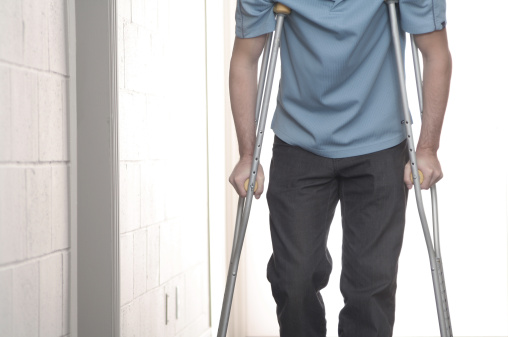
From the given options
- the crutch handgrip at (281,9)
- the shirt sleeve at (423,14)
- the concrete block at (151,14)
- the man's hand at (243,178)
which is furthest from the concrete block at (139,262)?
the shirt sleeve at (423,14)

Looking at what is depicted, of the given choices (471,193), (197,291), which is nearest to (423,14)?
(471,193)

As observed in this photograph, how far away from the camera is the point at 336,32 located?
182cm

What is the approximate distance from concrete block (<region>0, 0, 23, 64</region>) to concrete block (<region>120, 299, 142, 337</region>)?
97cm

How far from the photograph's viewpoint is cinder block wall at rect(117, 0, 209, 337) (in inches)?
94.9

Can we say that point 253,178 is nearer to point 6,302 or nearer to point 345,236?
point 345,236

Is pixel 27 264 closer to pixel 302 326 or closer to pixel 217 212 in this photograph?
pixel 302 326

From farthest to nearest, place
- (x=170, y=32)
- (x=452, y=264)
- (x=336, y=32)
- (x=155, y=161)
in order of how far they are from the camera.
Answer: (x=452, y=264)
(x=170, y=32)
(x=155, y=161)
(x=336, y=32)

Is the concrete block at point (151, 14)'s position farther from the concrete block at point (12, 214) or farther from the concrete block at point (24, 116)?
the concrete block at point (12, 214)

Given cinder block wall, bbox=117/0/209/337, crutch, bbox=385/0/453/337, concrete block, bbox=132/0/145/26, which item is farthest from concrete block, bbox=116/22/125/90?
crutch, bbox=385/0/453/337

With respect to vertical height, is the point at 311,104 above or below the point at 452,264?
above

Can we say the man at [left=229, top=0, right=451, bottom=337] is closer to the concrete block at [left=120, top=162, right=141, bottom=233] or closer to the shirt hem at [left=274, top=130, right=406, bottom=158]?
the shirt hem at [left=274, top=130, right=406, bottom=158]

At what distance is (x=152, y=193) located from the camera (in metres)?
2.69

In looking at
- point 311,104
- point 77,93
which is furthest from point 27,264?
point 311,104

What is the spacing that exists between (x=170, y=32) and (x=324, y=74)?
1.23 m
